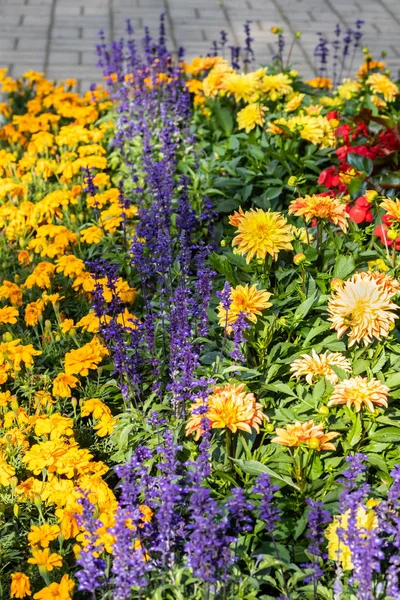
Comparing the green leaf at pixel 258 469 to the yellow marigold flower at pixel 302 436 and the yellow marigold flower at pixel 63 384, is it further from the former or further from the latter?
the yellow marigold flower at pixel 63 384

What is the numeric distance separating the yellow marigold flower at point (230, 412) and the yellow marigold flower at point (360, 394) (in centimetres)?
23

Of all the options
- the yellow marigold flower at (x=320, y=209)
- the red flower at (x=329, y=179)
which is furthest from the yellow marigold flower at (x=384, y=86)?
the yellow marigold flower at (x=320, y=209)

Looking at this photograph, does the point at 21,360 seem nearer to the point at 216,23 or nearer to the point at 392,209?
the point at 392,209

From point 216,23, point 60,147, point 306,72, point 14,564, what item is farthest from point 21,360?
point 216,23

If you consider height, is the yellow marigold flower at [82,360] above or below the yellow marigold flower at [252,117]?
below

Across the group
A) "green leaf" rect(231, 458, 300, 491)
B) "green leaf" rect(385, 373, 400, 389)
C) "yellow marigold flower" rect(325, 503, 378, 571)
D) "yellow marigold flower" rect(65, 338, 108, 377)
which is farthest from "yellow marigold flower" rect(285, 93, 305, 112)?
"yellow marigold flower" rect(325, 503, 378, 571)

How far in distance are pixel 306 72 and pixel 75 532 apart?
212 inches

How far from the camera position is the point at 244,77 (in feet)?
14.6

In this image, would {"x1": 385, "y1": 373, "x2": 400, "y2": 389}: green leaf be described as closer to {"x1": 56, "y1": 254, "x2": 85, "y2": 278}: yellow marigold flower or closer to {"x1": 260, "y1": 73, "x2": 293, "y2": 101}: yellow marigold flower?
{"x1": 56, "y1": 254, "x2": 85, "y2": 278}: yellow marigold flower

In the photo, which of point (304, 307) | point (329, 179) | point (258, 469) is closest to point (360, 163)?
point (329, 179)

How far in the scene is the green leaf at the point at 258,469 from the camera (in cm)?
234

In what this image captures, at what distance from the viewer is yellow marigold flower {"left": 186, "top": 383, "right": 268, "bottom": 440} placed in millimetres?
2232

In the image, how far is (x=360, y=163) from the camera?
357 centimetres

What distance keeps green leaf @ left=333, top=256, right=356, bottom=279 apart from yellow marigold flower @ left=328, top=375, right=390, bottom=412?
728mm
